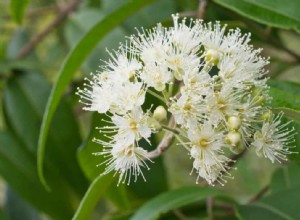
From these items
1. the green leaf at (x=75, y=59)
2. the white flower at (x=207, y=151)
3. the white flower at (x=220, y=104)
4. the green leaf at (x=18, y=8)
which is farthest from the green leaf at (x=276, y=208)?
the green leaf at (x=18, y=8)

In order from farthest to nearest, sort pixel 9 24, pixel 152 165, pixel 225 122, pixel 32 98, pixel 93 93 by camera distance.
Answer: pixel 9 24
pixel 32 98
pixel 152 165
pixel 93 93
pixel 225 122

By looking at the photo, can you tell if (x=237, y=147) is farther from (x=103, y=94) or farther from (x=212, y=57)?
(x=103, y=94)

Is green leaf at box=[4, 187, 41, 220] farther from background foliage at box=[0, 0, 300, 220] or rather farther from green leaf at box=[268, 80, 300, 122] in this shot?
green leaf at box=[268, 80, 300, 122]

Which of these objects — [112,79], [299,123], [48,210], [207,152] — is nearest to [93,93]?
[112,79]

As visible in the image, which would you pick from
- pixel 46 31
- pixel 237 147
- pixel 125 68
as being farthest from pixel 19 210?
pixel 237 147

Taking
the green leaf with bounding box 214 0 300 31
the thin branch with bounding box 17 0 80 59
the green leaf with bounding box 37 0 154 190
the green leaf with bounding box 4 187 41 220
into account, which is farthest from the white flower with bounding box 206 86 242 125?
the green leaf with bounding box 4 187 41 220

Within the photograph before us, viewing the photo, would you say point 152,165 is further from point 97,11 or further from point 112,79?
point 112,79

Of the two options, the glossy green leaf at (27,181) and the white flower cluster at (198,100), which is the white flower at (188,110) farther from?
the glossy green leaf at (27,181)
